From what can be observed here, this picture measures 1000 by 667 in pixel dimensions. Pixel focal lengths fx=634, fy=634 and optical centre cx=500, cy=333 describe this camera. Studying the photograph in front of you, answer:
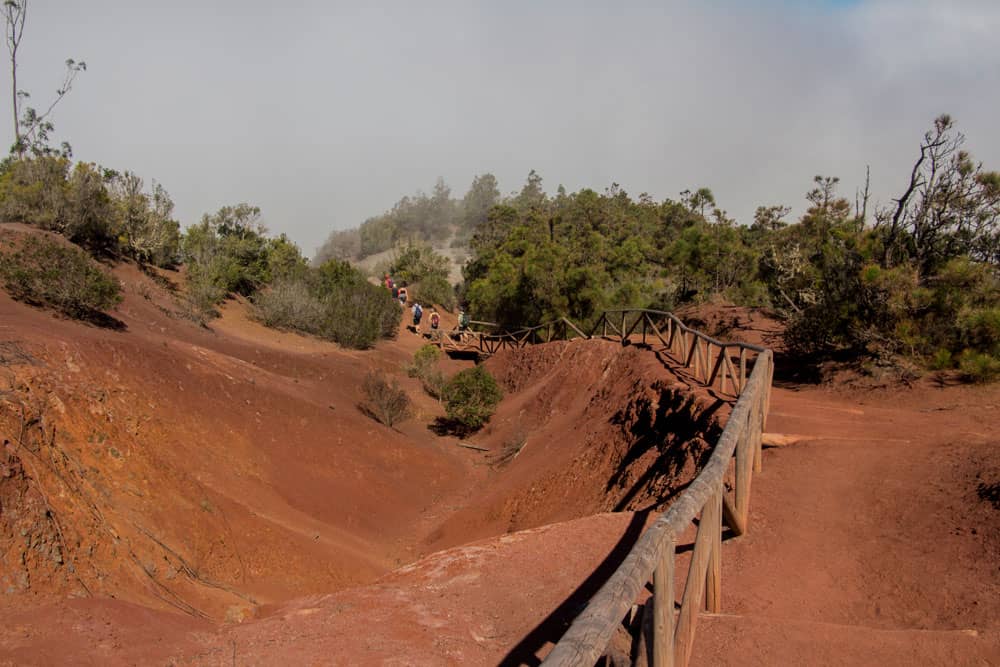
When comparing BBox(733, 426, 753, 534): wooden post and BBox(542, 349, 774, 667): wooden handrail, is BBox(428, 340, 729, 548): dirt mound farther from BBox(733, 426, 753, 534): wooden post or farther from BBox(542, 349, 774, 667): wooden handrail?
BBox(542, 349, 774, 667): wooden handrail

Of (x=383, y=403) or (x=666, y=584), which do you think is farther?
Result: (x=383, y=403)

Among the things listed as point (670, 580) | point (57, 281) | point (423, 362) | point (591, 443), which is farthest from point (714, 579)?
point (423, 362)

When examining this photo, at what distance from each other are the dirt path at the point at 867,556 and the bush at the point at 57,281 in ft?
46.6

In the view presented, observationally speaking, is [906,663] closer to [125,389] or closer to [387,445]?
[125,389]

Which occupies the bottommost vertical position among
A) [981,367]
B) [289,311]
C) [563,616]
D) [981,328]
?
[563,616]

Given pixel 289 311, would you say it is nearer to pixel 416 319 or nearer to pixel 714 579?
pixel 416 319

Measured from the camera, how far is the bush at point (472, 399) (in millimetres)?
19234

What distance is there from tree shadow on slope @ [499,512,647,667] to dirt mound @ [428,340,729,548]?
1229 millimetres

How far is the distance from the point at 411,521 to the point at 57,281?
9.24 metres

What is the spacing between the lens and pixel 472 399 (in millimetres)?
19375

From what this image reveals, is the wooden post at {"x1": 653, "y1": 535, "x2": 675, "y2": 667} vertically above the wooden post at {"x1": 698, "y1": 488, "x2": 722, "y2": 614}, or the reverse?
the wooden post at {"x1": 653, "y1": 535, "x2": 675, "y2": 667}

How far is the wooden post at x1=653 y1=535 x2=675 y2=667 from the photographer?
9.10 ft

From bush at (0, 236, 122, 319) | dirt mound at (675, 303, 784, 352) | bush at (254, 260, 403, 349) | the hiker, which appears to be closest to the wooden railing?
bush at (0, 236, 122, 319)

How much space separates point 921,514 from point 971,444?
180cm
